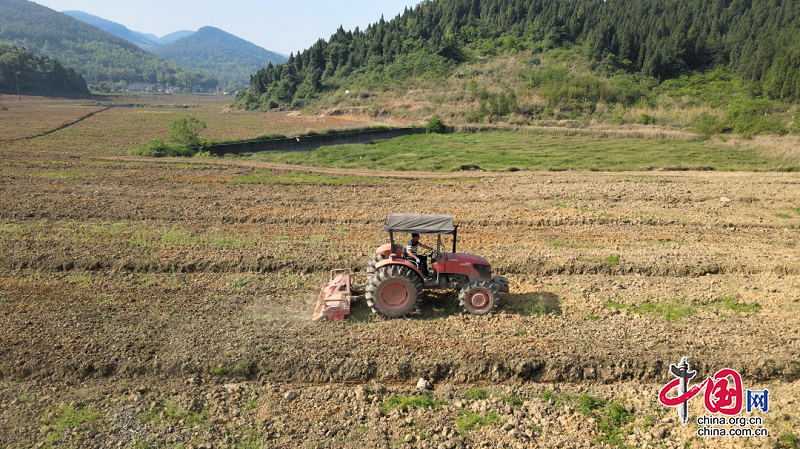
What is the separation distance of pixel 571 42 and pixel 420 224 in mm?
71301

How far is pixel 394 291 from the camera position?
9.62 m

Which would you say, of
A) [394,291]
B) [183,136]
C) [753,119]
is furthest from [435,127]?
[394,291]

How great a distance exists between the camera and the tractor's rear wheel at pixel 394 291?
371 inches

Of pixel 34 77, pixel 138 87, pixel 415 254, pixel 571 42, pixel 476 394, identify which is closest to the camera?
pixel 476 394

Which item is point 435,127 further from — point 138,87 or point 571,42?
point 138,87

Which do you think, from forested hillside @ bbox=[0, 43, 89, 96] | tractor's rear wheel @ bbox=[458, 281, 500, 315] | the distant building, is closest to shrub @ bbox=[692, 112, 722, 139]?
tractor's rear wheel @ bbox=[458, 281, 500, 315]

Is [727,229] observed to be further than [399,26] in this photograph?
No

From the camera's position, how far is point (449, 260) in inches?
390

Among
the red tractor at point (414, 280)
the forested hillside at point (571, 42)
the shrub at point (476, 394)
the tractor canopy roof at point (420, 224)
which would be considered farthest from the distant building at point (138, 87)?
the shrub at point (476, 394)

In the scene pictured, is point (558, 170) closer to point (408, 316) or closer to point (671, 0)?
point (408, 316)

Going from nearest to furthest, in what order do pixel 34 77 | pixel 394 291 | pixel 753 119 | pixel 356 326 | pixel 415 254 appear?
pixel 356 326 < pixel 394 291 < pixel 415 254 < pixel 753 119 < pixel 34 77

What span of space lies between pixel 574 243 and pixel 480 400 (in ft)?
27.6

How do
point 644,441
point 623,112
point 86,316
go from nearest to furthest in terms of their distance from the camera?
point 644,441 < point 86,316 < point 623,112

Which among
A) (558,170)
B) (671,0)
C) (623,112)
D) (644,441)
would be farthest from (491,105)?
(671,0)
